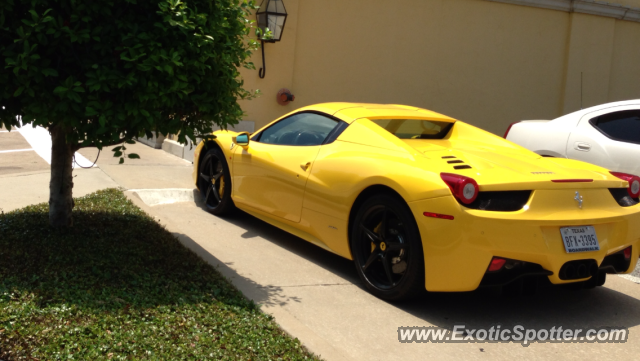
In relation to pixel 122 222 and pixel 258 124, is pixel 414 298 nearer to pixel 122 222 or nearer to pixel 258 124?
pixel 122 222

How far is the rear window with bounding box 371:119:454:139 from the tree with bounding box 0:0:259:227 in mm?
1681

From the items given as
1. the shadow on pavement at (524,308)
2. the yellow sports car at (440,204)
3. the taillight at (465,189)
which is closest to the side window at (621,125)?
the yellow sports car at (440,204)

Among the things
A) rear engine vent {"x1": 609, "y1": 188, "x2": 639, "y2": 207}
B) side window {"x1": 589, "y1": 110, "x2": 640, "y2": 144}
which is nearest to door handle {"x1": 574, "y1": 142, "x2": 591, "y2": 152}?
side window {"x1": 589, "y1": 110, "x2": 640, "y2": 144}

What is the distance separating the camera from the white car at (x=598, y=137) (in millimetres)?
6395

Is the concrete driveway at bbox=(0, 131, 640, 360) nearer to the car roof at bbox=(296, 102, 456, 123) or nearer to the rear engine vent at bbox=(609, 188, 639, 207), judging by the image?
the rear engine vent at bbox=(609, 188, 639, 207)

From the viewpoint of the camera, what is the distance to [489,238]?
13.1ft

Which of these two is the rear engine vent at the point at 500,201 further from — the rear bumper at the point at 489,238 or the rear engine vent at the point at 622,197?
the rear engine vent at the point at 622,197

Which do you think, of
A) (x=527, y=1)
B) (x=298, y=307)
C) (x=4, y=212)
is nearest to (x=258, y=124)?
(x=4, y=212)

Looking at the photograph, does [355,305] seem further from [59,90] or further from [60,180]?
[60,180]

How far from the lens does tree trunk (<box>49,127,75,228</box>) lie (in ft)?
16.5

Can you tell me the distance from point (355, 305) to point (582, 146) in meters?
3.64

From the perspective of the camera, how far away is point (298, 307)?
436cm

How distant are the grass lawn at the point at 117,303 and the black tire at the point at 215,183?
1.28 metres

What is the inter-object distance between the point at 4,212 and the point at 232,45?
10.8 ft
